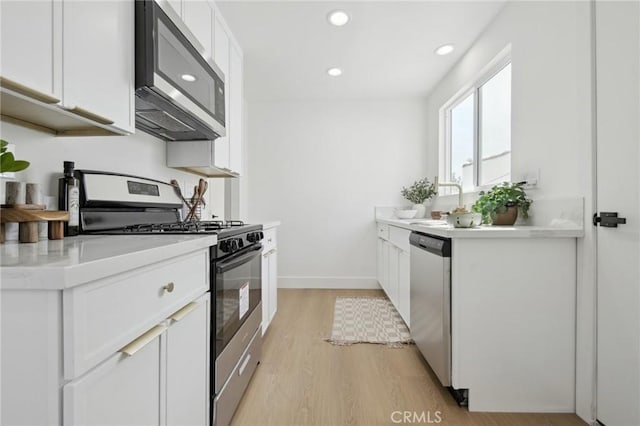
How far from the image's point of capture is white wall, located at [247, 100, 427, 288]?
4.20 metres

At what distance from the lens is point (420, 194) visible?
3.94m

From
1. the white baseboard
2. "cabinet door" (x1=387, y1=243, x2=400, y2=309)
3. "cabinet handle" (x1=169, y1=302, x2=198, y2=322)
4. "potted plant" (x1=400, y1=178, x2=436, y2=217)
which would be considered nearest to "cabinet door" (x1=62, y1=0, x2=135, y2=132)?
"cabinet handle" (x1=169, y1=302, x2=198, y2=322)

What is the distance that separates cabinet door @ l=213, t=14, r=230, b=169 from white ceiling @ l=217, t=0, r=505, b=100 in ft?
0.77

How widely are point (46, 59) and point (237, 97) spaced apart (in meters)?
1.78

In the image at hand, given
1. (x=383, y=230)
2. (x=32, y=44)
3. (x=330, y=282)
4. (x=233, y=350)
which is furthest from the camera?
(x=330, y=282)

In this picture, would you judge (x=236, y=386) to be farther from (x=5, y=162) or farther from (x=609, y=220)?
(x=609, y=220)

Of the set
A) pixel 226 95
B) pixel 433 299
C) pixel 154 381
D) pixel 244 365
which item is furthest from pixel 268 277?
pixel 154 381

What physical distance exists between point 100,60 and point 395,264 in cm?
254

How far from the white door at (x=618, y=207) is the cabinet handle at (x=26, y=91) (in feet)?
6.74

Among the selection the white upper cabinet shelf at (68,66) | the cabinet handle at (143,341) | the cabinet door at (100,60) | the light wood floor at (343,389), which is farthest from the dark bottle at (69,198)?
the light wood floor at (343,389)

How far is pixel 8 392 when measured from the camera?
1.94ft

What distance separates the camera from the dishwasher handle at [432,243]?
167 cm

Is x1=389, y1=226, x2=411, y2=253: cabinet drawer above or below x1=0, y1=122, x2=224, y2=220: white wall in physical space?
below

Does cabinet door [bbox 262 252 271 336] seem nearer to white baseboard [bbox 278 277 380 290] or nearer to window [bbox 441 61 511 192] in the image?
white baseboard [bbox 278 277 380 290]
